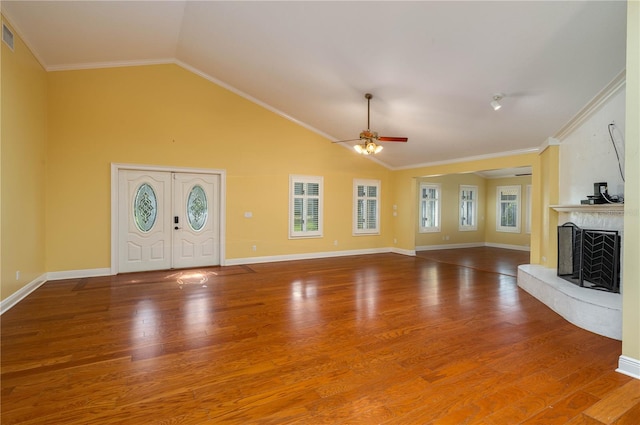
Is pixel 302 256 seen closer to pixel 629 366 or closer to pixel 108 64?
pixel 108 64

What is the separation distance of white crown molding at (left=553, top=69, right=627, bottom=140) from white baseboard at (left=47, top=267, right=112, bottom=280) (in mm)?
8244

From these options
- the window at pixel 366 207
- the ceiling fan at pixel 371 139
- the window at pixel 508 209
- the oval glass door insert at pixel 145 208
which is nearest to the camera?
the ceiling fan at pixel 371 139

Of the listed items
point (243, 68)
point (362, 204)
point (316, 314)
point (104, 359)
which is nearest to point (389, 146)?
point (362, 204)

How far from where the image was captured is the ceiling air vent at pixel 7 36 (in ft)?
12.5

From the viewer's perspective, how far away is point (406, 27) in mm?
3721

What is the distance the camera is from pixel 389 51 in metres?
4.23

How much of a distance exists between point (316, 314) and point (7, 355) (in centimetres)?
292

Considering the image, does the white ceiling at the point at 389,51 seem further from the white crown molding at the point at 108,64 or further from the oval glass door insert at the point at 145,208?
the oval glass door insert at the point at 145,208

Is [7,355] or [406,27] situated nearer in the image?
[7,355]

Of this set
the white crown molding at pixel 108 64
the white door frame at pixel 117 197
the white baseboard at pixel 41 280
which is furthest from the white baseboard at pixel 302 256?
the white crown molding at pixel 108 64

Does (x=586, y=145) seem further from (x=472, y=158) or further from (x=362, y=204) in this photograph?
(x=362, y=204)

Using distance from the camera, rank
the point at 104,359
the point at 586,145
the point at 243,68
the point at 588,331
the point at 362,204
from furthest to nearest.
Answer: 1. the point at 362,204
2. the point at 243,68
3. the point at 586,145
4. the point at 588,331
5. the point at 104,359

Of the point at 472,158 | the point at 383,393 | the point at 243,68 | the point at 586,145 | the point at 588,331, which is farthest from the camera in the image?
the point at 472,158

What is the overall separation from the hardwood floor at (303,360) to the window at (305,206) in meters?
3.06
